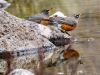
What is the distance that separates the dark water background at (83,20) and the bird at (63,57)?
0.09m

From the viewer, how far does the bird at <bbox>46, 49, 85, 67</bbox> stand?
20.3ft

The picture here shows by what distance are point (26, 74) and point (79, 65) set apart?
237cm

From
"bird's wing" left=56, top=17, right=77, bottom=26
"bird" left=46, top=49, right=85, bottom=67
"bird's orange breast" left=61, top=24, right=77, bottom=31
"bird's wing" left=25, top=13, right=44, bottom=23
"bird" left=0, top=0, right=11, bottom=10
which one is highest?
"bird" left=0, top=0, right=11, bottom=10

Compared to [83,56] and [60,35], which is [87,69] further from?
[60,35]

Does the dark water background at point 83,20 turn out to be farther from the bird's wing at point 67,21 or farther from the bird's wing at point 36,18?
the bird's wing at point 36,18

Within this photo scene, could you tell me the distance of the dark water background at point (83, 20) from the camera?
6.11 metres

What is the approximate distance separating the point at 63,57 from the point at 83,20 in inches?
131

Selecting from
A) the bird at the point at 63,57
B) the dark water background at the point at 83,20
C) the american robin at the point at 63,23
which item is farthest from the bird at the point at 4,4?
the bird at the point at 63,57

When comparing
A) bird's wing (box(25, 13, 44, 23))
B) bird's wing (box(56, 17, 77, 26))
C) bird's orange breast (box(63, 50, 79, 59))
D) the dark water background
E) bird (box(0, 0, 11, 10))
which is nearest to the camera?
the dark water background

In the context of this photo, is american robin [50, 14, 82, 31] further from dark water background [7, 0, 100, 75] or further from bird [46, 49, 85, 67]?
bird [46, 49, 85, 67]

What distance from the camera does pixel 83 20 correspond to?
9.84 m

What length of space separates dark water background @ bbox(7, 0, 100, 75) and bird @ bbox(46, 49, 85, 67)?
0.31 ft

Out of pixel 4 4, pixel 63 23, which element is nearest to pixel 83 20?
pixel 63 23

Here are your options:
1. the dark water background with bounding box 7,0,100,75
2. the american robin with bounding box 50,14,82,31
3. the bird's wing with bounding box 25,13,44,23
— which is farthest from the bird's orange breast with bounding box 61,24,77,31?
the bird's wing with bounding box 25,13,44,23
